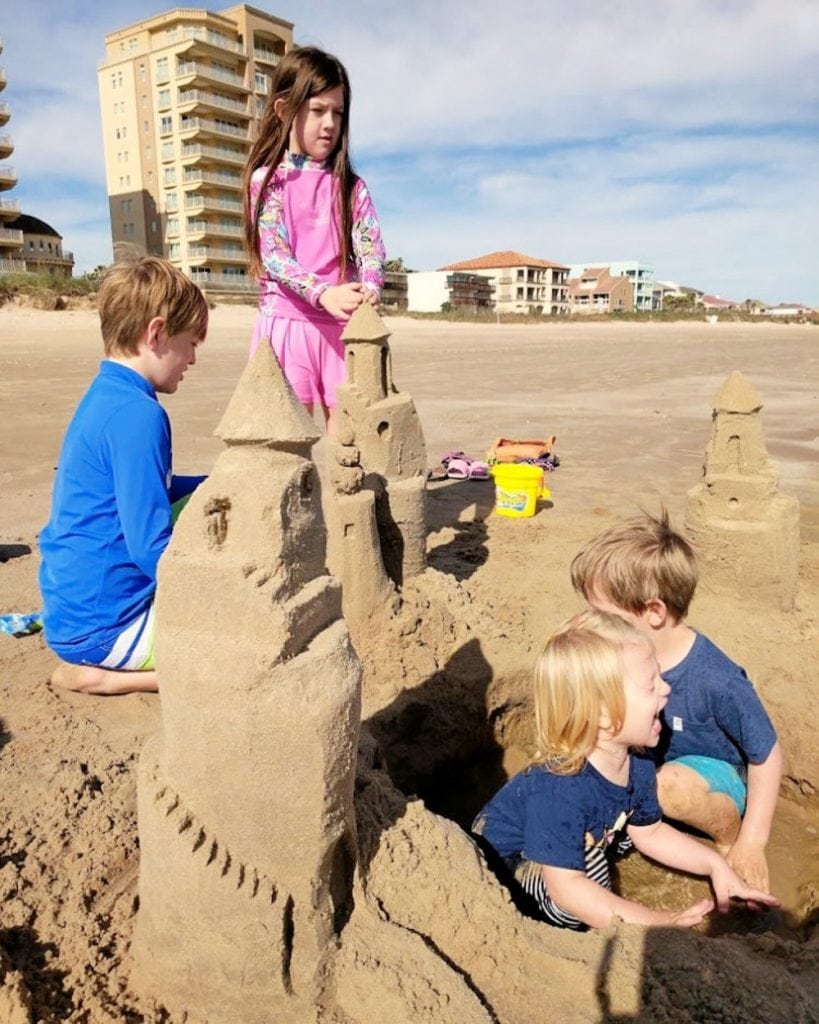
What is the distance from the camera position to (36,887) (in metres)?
2.01

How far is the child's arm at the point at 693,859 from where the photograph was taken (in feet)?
7.29

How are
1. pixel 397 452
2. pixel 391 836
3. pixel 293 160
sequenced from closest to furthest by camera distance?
pixel 391 836 < pixel 293 160 < pixel 397 452

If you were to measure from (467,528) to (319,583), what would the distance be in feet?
13.1

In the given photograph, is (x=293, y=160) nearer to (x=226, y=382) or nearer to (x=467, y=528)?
(x=467, y=528)

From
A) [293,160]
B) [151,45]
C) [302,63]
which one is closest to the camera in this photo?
[302,63]

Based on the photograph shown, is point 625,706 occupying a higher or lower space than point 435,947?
higher

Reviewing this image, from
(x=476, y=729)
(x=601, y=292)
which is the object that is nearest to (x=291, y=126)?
(x=476, y=729)

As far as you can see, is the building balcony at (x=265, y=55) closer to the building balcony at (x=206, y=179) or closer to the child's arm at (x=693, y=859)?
the building balcony at (x=206, y=179)

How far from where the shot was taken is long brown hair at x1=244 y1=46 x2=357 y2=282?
343 cm

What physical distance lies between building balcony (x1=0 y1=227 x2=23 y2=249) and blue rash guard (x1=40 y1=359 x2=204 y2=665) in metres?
35.8

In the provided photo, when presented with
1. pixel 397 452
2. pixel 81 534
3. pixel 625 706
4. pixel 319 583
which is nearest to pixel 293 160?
pixel 397 452

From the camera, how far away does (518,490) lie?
584 cm

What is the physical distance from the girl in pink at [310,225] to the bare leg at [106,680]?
1.53 m

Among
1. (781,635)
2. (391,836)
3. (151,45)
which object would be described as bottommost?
(781,635)
